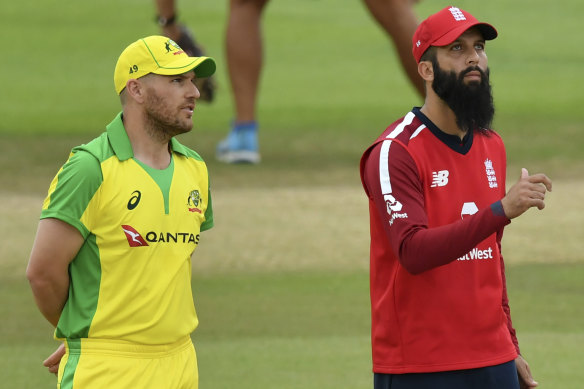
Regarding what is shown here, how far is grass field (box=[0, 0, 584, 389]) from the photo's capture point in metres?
8.15

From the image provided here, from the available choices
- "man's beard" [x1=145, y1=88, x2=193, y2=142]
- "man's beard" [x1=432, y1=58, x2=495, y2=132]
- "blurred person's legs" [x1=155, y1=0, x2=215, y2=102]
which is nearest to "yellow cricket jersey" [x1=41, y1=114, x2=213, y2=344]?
"man's beard" [x1=145, y1=88, x2=193, y2=142]

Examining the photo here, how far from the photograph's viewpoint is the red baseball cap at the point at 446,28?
487 centimetres

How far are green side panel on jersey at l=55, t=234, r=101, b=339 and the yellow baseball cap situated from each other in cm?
59

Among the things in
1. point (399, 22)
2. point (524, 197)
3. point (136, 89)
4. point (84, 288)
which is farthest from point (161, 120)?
point (399, 22)

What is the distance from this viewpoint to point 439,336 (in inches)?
189

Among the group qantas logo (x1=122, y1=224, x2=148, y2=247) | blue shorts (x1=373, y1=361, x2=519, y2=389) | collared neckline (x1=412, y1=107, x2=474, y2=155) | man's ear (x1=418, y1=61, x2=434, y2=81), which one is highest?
man's ear (x1=418, y1=61, x2=434, y2=81)

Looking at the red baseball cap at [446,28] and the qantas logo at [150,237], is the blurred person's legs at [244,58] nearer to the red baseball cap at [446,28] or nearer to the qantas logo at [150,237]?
the red baseball cap at [446,28]

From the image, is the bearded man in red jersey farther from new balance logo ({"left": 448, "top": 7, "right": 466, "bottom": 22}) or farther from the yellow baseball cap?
the yellow baseball cap

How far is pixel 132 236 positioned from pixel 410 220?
90 centimetres

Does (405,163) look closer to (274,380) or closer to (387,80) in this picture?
(274,380)

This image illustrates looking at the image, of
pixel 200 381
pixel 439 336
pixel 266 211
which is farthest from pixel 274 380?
pixel 266 211

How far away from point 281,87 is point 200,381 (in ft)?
41.5

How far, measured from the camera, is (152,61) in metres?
4.95

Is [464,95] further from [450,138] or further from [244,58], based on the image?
[244,58]
